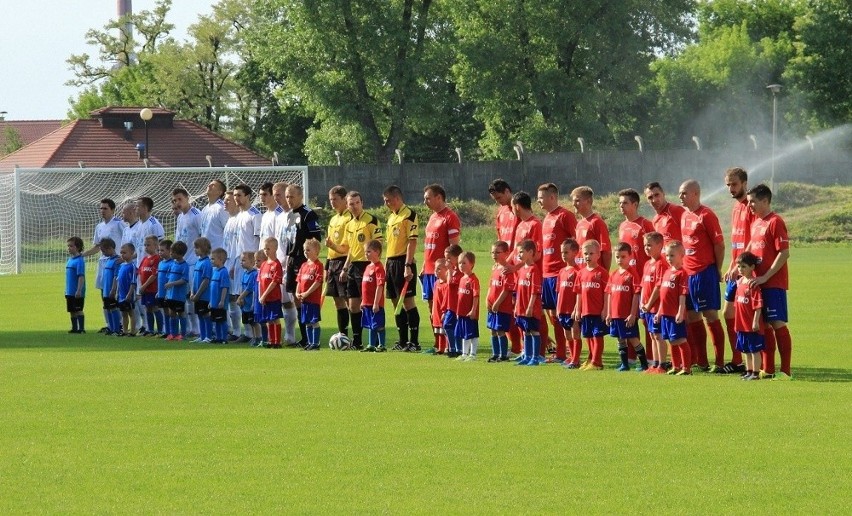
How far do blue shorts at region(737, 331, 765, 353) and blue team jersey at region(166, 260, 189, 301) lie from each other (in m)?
8.44

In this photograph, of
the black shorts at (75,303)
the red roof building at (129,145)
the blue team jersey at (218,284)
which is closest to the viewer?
the blue team jersey at (218,284)

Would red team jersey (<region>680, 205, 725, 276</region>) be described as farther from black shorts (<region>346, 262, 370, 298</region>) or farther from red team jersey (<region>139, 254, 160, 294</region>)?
red team jersey (<region>139, 254, 160, 294</region>)

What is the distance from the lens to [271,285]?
17625 mm

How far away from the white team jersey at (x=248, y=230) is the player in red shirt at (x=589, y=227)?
16.6 ft

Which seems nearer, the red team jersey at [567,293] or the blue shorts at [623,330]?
the blue shorts at [623,330]

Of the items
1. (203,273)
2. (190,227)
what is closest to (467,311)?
(203,273)

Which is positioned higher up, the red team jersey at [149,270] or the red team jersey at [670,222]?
the red team jersey at [670,222]

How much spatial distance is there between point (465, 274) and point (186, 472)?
7.89 meters

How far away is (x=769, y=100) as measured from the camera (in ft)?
249

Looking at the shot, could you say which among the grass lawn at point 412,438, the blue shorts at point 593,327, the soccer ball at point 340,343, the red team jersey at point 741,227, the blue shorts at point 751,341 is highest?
the red team jersey at point 741,227

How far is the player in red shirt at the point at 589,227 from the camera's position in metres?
15.0

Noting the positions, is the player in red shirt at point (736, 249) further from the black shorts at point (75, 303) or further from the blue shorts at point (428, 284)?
the black shorts at point (75, 303)

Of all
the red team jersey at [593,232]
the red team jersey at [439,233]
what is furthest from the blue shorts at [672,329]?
the red team jersey at [439,233]

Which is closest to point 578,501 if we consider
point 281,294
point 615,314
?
point 615,314
